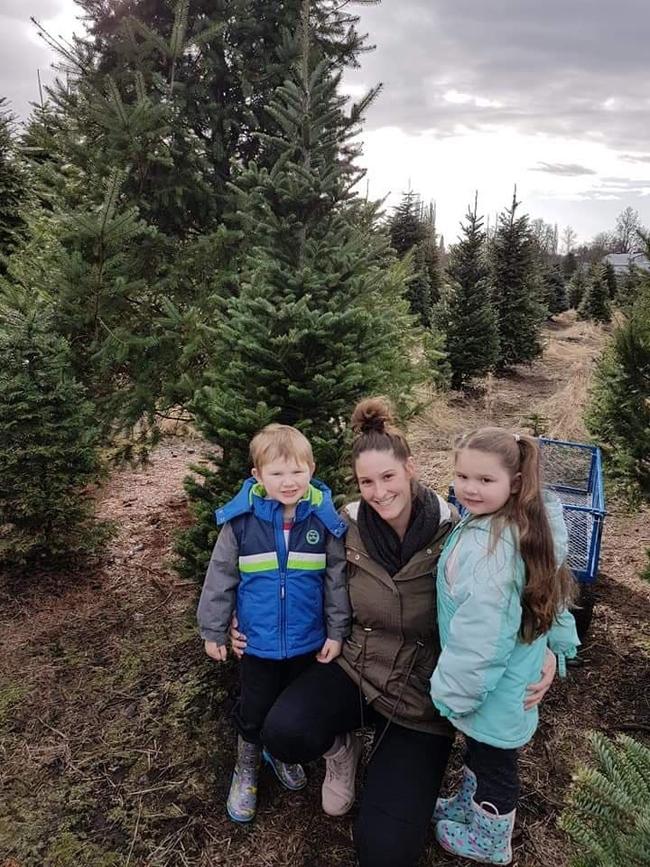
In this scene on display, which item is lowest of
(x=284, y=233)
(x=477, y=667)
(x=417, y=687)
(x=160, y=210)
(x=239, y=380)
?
(x=417, y=687)

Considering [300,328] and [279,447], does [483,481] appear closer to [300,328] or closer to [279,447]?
[279,447]

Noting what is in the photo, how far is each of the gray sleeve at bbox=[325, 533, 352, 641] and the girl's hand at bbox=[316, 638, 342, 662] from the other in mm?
22

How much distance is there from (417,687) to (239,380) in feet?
5.92

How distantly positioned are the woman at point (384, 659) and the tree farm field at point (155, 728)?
1.28ft

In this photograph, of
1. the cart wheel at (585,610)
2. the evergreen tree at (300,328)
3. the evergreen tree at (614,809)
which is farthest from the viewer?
the cart wheel at (585,610)

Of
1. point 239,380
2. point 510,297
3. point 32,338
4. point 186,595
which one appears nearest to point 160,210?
point 32,338

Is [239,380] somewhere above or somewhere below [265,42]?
below

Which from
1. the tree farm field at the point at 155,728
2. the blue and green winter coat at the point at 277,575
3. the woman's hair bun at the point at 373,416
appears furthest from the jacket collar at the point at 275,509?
the tree farm field at the point at 155,728

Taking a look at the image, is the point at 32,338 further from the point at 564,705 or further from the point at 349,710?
the point at 564,705

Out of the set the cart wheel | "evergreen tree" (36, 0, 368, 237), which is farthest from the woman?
"evergreen tree" (36, 0, 368, 237)

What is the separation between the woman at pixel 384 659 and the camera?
2270mm

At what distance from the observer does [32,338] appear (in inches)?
151

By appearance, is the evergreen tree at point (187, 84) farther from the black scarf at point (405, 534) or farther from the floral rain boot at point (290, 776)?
the floral rain boot at point (290, 776)

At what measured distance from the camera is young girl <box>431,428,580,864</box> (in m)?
2.00
